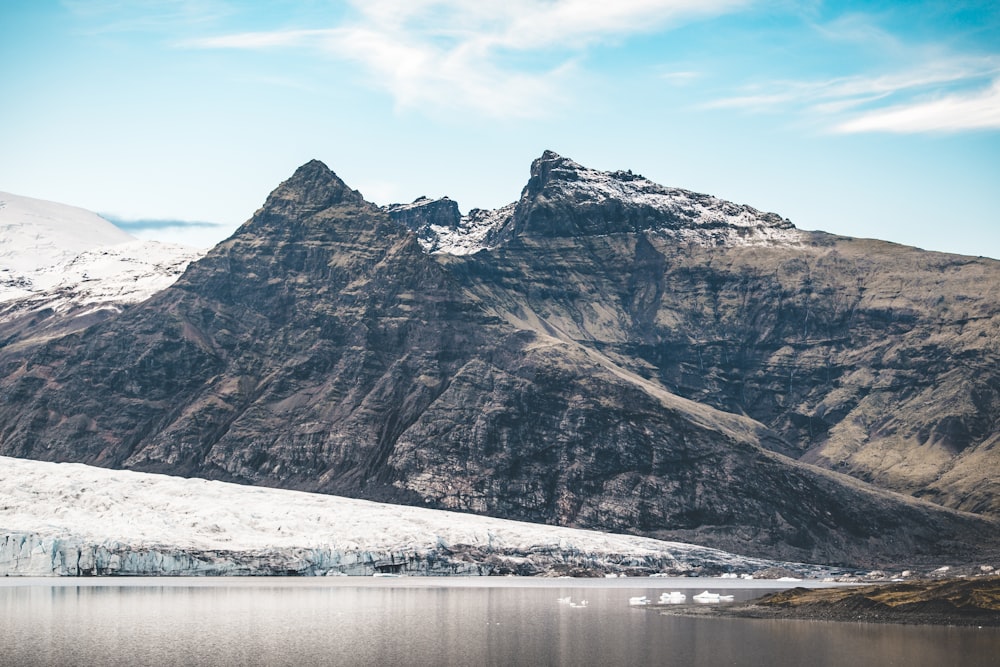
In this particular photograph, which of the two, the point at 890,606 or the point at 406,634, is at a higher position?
the point at 890,606

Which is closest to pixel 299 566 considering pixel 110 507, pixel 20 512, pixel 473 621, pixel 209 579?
pixel 209 579

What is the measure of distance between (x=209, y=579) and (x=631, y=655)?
10074 centimetres

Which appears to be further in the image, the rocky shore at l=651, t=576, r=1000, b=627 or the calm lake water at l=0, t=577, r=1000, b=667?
the rocky shore at l=651, t=576, r=1000, b=627

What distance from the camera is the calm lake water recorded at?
9469cm

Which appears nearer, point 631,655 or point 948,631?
point 631,655

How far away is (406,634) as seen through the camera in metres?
111

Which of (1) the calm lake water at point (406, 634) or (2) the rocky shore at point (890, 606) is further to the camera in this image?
(2) the rocky shore at point (890, 606)

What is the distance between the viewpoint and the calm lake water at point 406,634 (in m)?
94.7

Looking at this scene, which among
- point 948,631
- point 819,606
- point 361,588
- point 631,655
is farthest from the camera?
point 361,588

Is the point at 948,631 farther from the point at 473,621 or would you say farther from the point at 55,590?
the point at 55,590

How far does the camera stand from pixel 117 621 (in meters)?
116

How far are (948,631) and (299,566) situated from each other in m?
112

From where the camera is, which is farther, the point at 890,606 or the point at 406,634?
the point at 890,606

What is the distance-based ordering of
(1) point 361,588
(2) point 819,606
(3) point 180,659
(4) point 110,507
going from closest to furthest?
(3) point 180,659
(2) point 819,606
(1) point 361,588
(4) point 110,507
